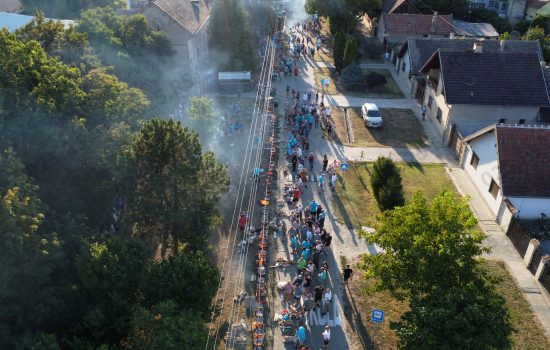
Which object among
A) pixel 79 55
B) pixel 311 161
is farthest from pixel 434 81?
pixel 79 55

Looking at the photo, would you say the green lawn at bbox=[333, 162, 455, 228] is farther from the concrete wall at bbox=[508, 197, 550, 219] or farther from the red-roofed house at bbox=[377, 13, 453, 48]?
the red-roofed house at bbox=[377, 13, 453, 48]

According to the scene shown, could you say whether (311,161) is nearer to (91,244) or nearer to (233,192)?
(233,192)

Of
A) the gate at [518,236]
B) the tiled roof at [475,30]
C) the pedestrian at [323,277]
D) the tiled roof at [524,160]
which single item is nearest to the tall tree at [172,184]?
the pedestrian at [323,277]

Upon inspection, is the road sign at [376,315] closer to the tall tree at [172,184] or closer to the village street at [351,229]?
the village street at [351,229]

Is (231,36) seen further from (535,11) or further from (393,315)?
(535,11)

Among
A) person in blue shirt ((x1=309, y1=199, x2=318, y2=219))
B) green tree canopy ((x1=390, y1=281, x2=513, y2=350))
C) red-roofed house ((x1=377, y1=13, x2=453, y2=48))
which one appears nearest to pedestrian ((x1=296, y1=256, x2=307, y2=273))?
person in blue shirt ((x1=309, y1=199, x2=318, y2=219))
